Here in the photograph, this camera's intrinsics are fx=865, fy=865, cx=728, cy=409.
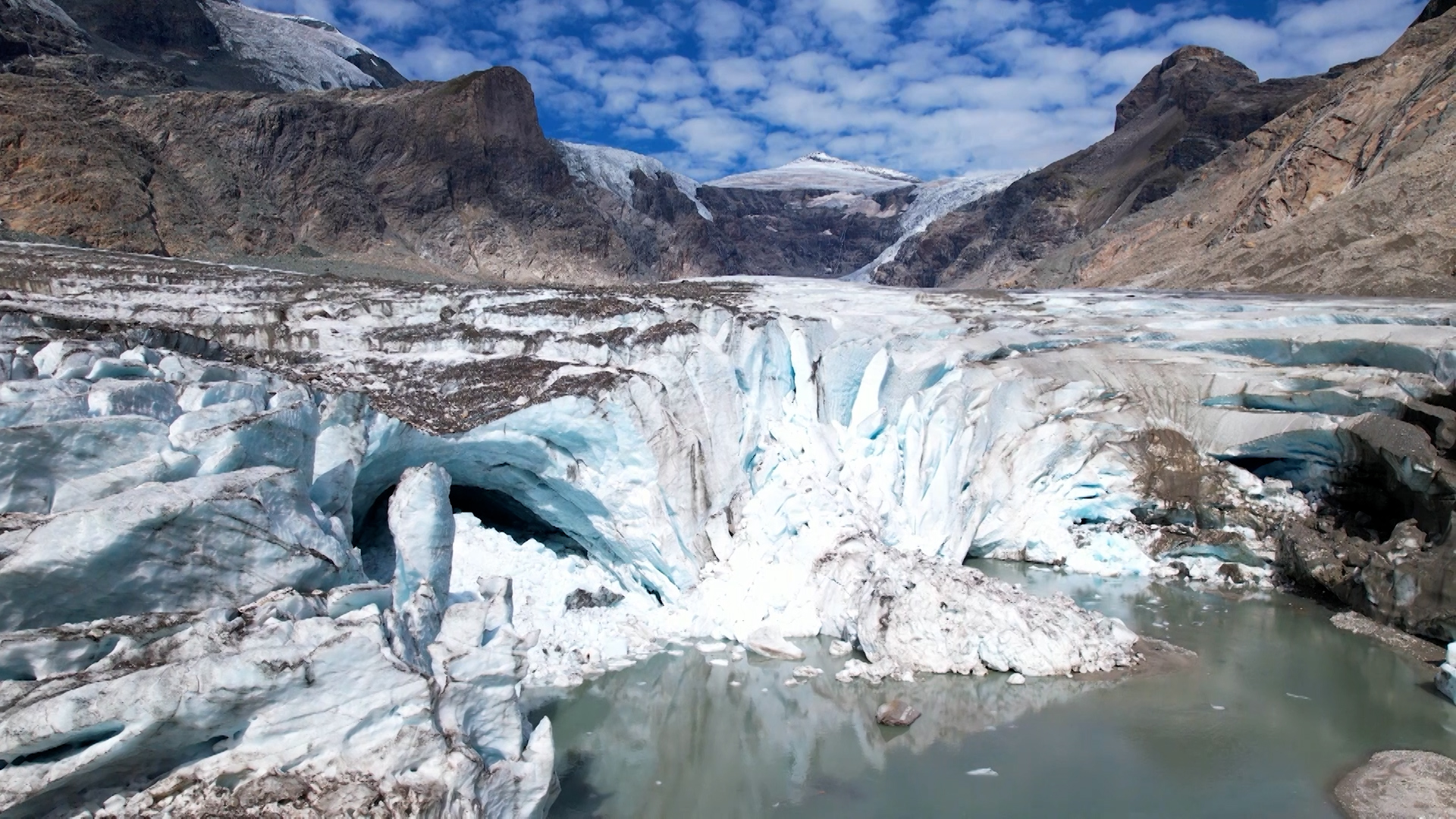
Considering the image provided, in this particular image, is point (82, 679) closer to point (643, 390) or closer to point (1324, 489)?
point (643, 390)

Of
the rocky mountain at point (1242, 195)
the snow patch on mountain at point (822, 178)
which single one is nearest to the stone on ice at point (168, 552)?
the rocky mountain at point (1242, 195)

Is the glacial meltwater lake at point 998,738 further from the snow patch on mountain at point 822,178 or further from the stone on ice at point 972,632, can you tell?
the snow patch on mountain at point 822,178

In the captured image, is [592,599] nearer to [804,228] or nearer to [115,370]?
[115,370]

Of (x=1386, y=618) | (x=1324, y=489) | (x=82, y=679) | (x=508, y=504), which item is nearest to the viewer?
(x=82, y=679)

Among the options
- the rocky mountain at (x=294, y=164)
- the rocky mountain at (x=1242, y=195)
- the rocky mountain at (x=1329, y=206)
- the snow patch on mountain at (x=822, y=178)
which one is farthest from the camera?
the snow patch on mountain at (x=822, y=178)

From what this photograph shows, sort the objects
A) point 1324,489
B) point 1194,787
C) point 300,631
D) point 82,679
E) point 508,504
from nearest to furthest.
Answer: point 82,679 < point 300,631 < point 1194,787 < point 508,504 < point 1324,489

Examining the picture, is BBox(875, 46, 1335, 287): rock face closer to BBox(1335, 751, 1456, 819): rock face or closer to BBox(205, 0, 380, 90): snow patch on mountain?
BBox(1335, 751, 1456, 819): rock face

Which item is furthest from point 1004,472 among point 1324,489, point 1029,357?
point 1324,489
